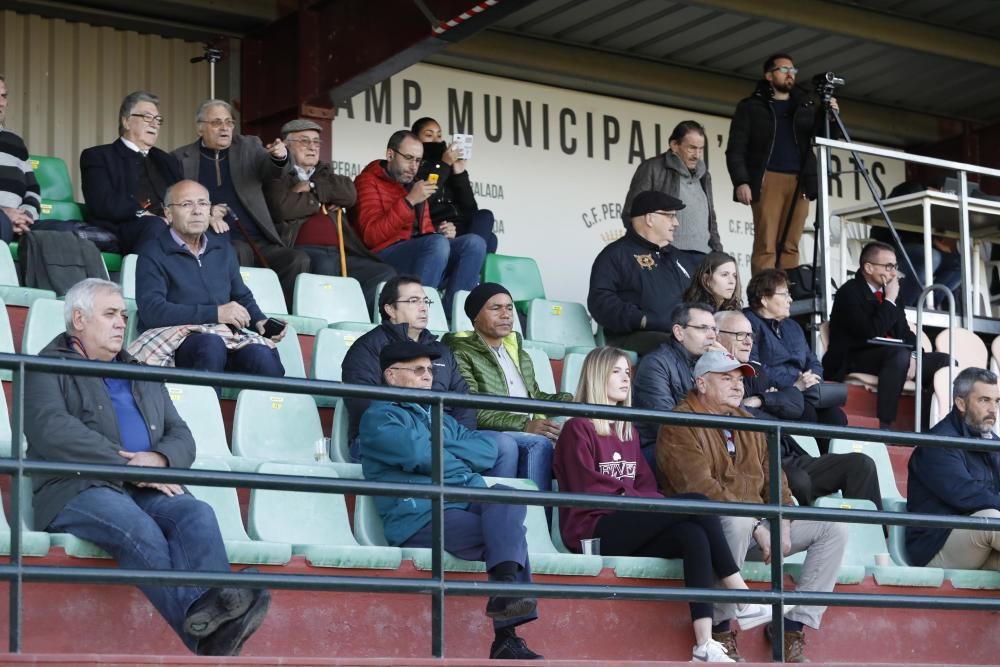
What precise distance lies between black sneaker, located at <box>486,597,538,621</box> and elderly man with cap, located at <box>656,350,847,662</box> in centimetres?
83

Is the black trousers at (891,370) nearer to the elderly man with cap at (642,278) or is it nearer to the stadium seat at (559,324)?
the elderly man with cap at (642,278)

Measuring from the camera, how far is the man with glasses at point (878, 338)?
30.0ft

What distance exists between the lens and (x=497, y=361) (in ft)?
24.7

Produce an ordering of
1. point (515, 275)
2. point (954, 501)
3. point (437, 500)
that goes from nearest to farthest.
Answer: point (437, 500) < point (954, 501) < point (515, 275)

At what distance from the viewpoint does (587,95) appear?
1276 cm

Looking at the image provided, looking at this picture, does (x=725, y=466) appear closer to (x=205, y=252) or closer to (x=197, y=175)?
(x=205, y=252)

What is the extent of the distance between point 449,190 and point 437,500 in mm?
5776

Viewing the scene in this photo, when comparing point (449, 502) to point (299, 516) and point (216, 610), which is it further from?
point (216, 610)

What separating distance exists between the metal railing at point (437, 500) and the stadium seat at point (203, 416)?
168cm

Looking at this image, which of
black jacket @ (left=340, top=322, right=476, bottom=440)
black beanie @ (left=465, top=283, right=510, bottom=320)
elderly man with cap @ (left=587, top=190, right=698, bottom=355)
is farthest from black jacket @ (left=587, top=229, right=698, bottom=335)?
black jacket @ (left=340, top=322, right=476, bottom=440)

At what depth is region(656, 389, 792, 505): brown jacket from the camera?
624cm

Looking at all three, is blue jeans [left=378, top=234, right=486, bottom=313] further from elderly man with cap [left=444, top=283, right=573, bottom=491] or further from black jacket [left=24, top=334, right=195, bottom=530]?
black jacket [left=24, top=334, right=195, bottom=530]

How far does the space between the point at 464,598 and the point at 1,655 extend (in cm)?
173

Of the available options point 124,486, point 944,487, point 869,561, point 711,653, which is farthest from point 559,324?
point 124,486
